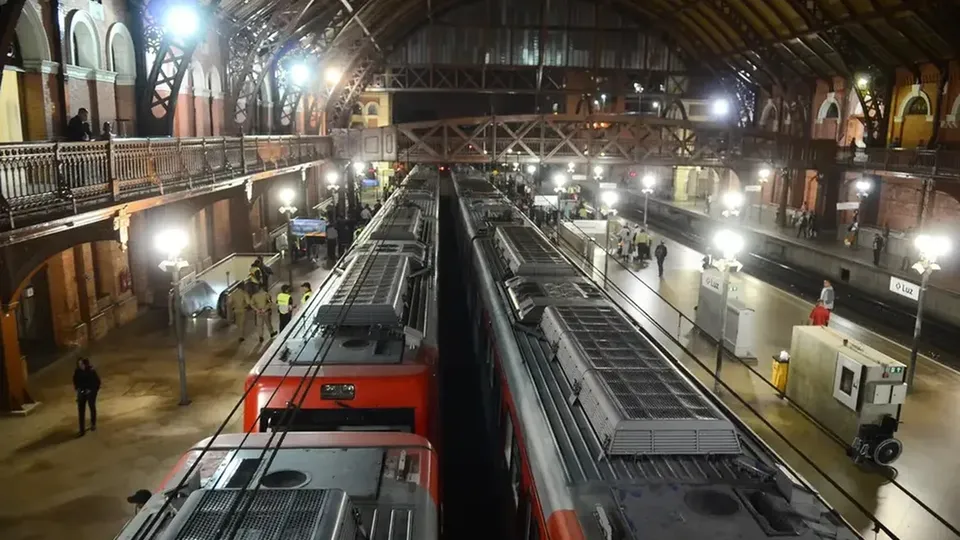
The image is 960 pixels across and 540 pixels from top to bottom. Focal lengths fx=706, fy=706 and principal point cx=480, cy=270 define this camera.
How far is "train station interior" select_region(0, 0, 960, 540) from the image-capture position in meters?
5.47

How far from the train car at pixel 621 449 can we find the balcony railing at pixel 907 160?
74.4 feet

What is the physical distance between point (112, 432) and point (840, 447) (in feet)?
41.1

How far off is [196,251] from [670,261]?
18.8 m

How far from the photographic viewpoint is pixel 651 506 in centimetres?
470

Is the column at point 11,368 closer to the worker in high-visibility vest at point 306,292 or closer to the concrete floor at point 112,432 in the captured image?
the concrete floor at point 112,432

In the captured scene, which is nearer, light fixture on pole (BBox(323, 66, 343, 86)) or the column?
the column

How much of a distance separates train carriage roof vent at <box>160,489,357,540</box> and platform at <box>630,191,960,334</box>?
76.5ft

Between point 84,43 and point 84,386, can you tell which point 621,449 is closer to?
point 84,386

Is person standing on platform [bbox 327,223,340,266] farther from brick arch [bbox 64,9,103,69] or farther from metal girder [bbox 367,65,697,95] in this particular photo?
metal girder [bbox 367,65,697,95]

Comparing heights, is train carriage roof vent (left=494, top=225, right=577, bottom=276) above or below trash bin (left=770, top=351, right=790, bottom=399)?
above

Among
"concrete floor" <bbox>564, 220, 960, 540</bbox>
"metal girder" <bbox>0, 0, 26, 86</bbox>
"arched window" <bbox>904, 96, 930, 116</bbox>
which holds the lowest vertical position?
"concrete floor" <bbox>564, 220, 960, 540</bbox>

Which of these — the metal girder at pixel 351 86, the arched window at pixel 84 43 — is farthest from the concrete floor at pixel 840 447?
the metal girder at pixel 351 86

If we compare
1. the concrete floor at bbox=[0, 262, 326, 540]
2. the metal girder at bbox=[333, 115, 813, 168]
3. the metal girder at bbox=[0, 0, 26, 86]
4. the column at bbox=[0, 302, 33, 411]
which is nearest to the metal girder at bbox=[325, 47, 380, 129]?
the metal girder at bbox=[333, 115, 813, 168]

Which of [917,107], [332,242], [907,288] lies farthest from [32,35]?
[917,107]
